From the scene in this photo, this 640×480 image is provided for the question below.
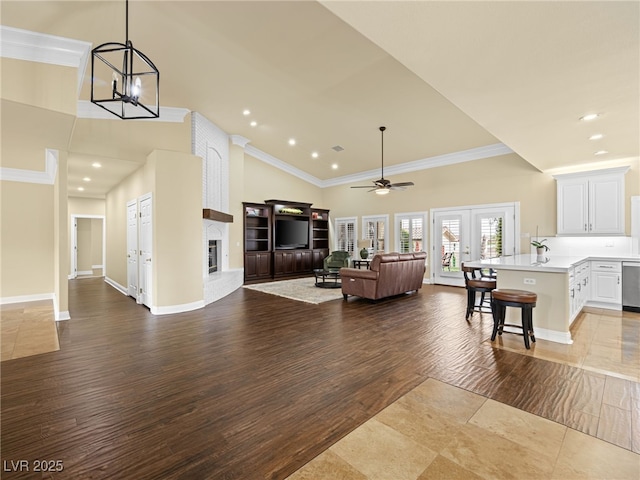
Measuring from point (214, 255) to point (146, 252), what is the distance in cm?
247

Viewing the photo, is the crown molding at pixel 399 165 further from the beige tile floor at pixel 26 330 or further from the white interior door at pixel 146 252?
the beige tile floor at pixel 26 330

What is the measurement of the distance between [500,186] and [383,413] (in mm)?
6972

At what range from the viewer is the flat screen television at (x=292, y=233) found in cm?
979

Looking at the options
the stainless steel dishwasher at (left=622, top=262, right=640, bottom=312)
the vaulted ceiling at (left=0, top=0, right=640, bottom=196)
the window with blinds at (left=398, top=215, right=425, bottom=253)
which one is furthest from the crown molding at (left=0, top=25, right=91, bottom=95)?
the stainless steel dishwasher at (left=622, top=262, right=640, bottom=312)

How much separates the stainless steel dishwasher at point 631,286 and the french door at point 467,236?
2.15 metres

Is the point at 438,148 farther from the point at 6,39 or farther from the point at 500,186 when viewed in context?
the point at 6,39

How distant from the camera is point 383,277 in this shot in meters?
5.84

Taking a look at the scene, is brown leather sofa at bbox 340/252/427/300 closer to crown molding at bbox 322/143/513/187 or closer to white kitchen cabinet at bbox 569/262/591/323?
white kitchen cabinet at bbox 569/262/591/323

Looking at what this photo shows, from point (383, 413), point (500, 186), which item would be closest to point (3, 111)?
point (383, 413)

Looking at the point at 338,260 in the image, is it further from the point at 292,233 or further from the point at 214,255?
the point at 214,255

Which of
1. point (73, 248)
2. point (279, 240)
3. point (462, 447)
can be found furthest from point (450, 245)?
point (73, 248)

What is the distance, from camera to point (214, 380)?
8.80 feet

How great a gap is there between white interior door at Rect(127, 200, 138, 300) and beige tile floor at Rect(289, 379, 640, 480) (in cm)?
→ 592

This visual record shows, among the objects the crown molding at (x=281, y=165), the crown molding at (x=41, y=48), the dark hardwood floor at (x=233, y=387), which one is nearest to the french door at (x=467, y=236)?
the dark hardwood floor at (x=233, y=387)
